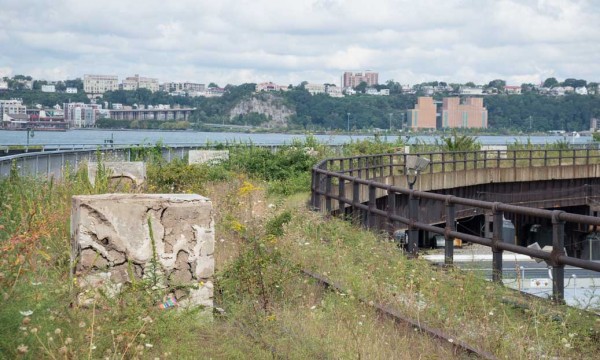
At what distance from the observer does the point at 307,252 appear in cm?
1474

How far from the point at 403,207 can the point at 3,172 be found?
15.1 meters

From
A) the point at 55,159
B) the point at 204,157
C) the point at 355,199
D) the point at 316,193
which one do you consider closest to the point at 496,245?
the point at 355,199

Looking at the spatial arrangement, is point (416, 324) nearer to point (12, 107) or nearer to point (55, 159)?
point (55, 159)

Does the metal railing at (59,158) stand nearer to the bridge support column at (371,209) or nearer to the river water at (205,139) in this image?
the river water at (205,139)

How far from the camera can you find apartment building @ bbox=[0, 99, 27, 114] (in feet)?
487

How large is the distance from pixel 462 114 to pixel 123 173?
14326cm

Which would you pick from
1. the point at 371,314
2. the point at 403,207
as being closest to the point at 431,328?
the point at 371,314

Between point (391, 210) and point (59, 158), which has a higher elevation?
point (59, 158)

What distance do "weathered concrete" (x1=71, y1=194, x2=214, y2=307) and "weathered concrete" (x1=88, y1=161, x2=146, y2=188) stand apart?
31.1 ft

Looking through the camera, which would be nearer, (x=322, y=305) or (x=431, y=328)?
(x=431, y=328)

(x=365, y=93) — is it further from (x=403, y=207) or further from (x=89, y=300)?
(x=89, y=300)

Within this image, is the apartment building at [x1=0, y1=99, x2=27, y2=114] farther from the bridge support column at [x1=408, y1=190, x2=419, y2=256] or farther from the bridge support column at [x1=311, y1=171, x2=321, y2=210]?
the bridge support column at [x1=408, y1=190, x2=419, y2=256]

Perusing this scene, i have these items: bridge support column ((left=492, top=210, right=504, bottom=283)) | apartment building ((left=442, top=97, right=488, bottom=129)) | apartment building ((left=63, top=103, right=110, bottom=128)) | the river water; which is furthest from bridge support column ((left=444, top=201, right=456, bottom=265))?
apartment building ((left=442, top=97, right=488, bottom=129))

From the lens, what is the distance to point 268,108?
543ft
